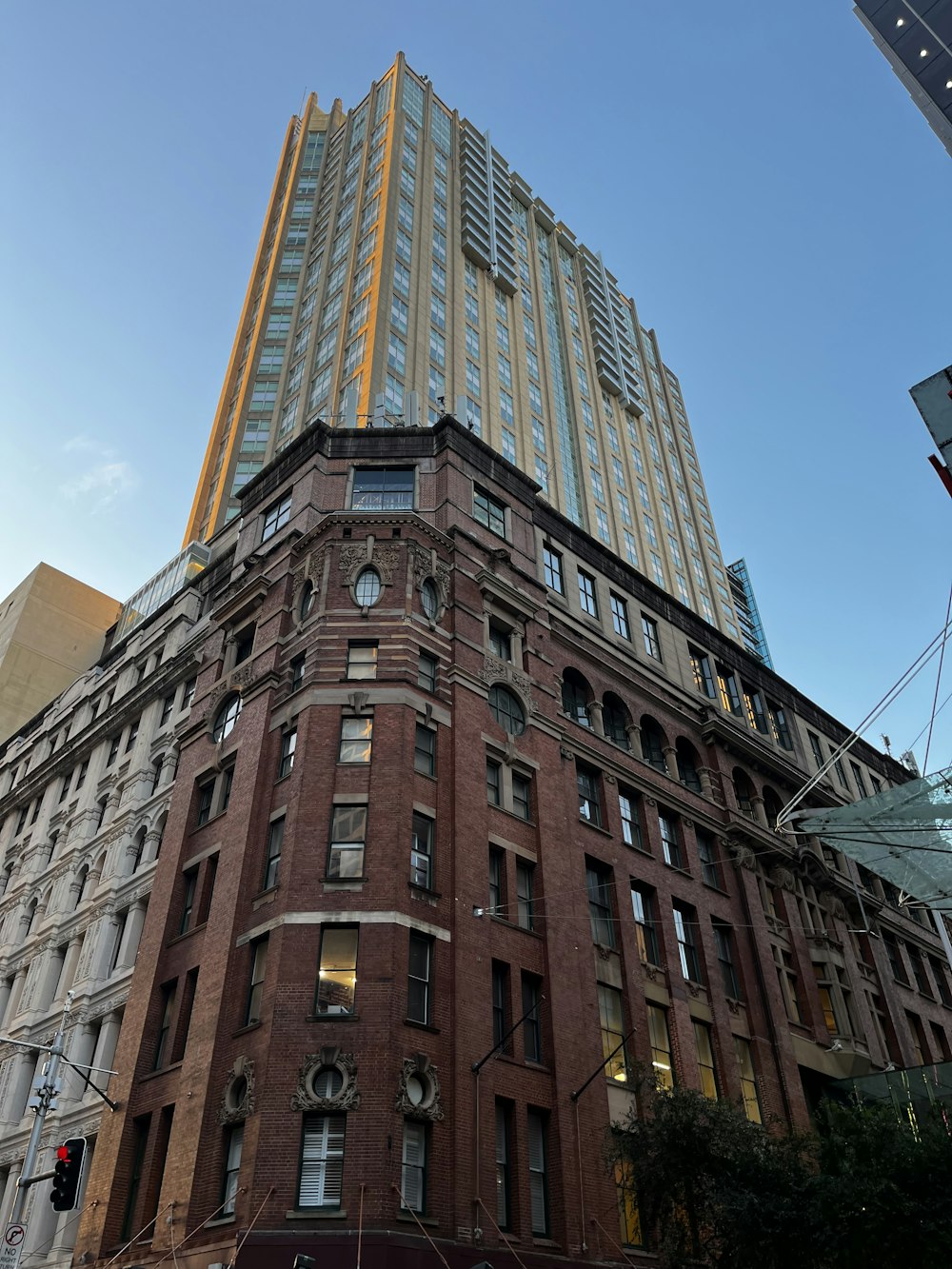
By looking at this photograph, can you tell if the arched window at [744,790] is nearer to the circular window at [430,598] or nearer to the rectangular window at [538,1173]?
the circular window at [430,598]

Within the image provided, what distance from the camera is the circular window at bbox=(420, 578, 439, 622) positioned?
36.5m

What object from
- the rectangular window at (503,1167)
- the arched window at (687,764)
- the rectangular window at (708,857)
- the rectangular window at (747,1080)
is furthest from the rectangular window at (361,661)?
the rectangular window at (747,1080)

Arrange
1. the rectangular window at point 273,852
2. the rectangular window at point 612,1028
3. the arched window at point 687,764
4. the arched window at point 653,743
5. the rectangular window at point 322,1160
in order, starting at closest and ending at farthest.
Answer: the rectangular window at point 322,1160 < the rectangular window at point 273,852 < the rectangular window at point 612,1028 < the arched window at point 653,743 < the arched window at point 687,764

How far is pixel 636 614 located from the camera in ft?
159

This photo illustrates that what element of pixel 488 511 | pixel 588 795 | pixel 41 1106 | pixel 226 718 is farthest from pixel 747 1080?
pixel 41 1106

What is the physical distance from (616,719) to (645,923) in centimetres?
908

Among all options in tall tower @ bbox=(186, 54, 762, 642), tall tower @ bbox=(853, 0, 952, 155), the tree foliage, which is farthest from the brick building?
tall tower @ bbox=(853, 0, 952, 155)

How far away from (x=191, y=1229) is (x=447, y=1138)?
Answer: 6.45m

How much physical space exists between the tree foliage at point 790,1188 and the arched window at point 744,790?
2100 cm

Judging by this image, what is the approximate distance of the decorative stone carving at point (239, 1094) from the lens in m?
25.9

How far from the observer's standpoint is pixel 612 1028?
33.8 metres

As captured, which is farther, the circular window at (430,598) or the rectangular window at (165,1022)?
the circular window at (430,598)

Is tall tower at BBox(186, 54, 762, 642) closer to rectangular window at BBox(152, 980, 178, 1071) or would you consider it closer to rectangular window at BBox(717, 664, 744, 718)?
rectangular window at BBox(717, 664, 744, 718)

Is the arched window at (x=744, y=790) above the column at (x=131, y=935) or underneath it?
above
